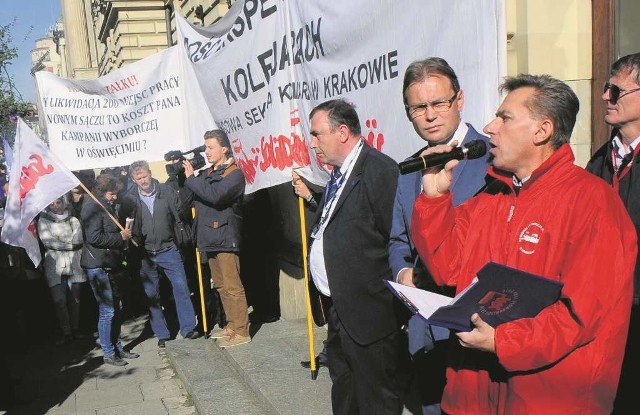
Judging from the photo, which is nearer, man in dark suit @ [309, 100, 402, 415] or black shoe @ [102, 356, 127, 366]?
man in dark suit @ [309, 100, 402, 415]

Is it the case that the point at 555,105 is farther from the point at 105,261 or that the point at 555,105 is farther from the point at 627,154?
the point at 105,261

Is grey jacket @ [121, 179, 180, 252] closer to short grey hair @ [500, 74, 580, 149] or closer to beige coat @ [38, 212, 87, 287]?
beige coat @ [38, 212, 87, 287]

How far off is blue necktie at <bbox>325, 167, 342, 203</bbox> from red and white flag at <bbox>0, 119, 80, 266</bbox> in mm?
2985

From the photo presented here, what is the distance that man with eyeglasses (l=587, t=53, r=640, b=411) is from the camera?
284 centimetres

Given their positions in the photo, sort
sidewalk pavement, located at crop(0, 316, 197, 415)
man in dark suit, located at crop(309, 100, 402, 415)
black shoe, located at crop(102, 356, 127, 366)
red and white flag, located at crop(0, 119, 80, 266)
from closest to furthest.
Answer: man in dark suit, located at crop(309, 100, 402, 415), red and white flag, located at crop(0, 119, 80, 266), sidewalk pavement, located at crop(0, 316, 197, 415), black shoe, located at crop(102, 356, 127, 366)

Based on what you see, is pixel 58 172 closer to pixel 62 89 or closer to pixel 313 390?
pixel 62 89

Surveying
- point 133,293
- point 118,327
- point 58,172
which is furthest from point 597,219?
point 133,293

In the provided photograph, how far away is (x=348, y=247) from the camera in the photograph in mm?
3486

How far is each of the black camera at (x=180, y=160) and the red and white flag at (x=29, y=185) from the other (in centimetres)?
104

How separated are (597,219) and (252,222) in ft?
21.0

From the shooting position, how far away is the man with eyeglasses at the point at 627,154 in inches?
112

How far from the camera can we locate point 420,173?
2.84 meters

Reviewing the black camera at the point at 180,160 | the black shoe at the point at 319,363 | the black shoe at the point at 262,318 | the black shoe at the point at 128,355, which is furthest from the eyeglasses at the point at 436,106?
the black shoe at the point at 128,355

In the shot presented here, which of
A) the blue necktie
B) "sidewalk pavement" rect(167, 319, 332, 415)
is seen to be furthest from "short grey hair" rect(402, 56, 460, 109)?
"sidewalk pavement" rect(167, 319, 332, 415)
